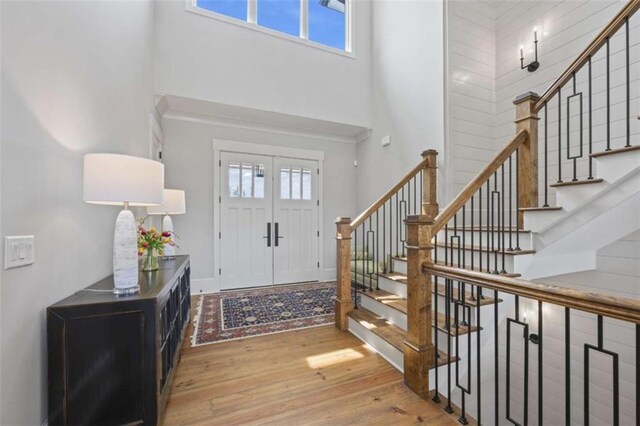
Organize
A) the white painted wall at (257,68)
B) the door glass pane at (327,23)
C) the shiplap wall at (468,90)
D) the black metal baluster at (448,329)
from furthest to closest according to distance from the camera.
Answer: the door glass pane at (327,23), the white painted wall at (257,68), the shiplap wall at (468,90), the black metal baluster at (448,329)

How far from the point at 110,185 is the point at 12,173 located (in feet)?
1.22

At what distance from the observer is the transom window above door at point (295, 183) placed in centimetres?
511

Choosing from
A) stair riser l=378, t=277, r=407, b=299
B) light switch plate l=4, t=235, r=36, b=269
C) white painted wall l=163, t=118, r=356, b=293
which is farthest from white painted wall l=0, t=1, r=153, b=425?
stair riser l=378, t=277, r=407, b=299

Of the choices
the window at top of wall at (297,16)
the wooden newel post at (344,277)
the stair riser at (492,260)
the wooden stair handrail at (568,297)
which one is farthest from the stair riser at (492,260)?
the window at top of wall at (297,16)

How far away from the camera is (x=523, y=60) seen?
366 centimetres

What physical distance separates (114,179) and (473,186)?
249cm

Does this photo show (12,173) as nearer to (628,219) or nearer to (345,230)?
(345,230)

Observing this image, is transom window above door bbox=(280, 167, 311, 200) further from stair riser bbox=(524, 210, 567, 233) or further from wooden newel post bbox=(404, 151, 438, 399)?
stair riser bbox=(524, 210, 567, 233)

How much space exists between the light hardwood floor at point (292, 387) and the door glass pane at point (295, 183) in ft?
9.37

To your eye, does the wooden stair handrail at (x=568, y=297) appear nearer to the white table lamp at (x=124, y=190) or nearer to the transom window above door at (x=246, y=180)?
the white table lamp at (x=124, y=190)

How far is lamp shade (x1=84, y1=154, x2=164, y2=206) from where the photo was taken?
1.57 meters

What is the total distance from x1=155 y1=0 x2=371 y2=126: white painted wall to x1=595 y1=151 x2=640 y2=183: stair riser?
139 inches

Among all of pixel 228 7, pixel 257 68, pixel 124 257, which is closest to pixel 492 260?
pixel 124 257

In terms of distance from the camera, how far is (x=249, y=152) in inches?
191
